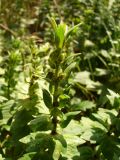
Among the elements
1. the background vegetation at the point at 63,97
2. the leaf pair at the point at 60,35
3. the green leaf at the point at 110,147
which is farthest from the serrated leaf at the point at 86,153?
the leaf pair at the point at 60,35

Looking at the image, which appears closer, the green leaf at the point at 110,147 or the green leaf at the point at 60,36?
the green leaf at the point at 60,36

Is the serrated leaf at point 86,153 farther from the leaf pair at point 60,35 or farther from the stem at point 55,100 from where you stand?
the leaf pair at point 60,35

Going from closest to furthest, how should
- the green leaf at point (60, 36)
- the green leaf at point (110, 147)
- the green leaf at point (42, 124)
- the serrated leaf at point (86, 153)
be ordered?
the green leaf at point (60, 36) → the green leaf at point (42, 124) → the green leaf at point (110, 147) → the serrated leaf at point (86, 153)

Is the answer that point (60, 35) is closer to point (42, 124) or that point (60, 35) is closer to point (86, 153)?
point (42, 124)

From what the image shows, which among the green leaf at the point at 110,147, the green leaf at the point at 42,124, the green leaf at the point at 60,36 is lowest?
the green leaf at the point at 110,147

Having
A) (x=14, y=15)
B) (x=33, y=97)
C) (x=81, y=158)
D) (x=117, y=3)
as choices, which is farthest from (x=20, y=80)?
(x=14, y=15)

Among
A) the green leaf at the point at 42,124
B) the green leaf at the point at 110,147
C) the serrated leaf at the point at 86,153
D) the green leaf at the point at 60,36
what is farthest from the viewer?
the serrated leaf at the point at 86,153

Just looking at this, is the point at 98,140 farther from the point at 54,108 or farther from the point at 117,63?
the point at 117,63

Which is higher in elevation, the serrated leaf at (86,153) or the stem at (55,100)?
the stem at (55,100)

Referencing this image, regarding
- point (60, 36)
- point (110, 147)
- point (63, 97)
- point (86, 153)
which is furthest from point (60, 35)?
point (86, 153)
